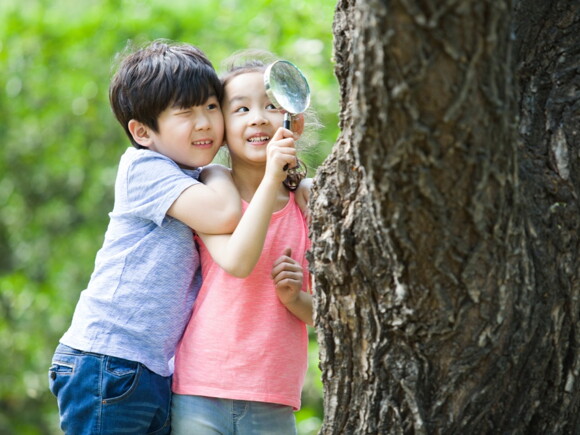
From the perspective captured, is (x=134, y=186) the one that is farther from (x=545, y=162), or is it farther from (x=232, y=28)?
(x=232, y=28)

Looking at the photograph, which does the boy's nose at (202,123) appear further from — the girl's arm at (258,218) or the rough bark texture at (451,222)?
the rough bark texture at (451,222)

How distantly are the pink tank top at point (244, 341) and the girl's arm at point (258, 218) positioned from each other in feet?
0.54

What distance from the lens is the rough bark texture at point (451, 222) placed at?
4.82 feet

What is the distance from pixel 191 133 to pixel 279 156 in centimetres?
35

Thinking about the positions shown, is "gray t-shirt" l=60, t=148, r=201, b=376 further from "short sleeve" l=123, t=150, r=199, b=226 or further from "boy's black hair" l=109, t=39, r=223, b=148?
"boy's black hair" l=109, t=39, r=223, b=148

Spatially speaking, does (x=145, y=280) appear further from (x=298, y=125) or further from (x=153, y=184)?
(x=298, y=125)

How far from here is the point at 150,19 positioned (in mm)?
7289

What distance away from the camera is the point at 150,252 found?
2.41m

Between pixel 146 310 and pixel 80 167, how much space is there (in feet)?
20.6

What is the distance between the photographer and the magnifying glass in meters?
2.30

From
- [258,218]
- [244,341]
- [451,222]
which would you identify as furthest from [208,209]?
[451,222]

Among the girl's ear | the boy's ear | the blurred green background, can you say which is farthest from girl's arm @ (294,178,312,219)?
the blurred green background

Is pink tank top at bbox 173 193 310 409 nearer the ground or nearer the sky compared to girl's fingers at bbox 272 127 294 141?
nearer the ground

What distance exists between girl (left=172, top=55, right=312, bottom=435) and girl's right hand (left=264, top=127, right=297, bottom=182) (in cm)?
13
